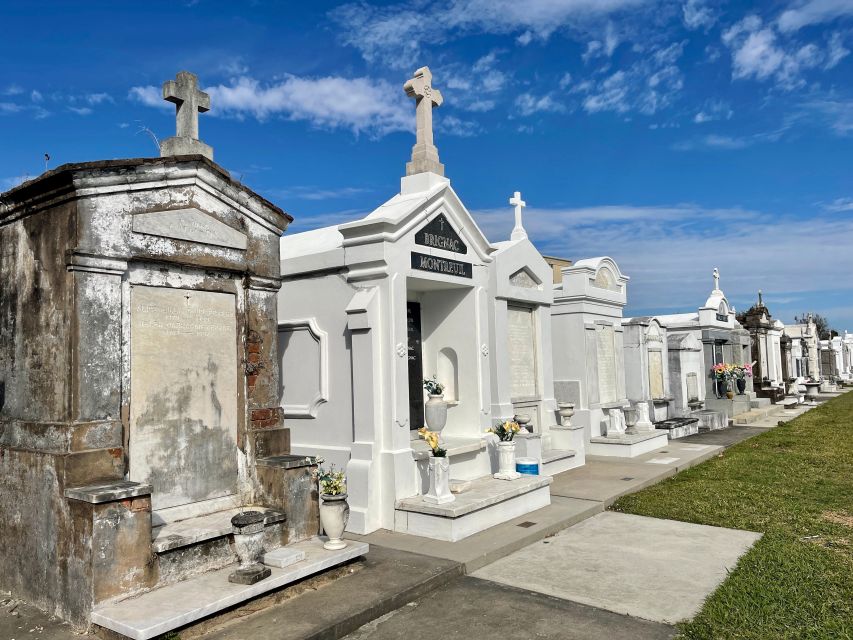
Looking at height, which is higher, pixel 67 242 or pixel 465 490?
pixel 67 242

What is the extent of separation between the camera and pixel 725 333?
20.8 metres

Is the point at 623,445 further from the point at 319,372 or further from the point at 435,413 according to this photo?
the point at 319,372

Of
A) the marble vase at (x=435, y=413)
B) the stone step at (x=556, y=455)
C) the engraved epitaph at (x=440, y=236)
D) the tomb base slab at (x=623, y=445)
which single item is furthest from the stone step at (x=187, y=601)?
the tomb base slab at (x=623, y=445)

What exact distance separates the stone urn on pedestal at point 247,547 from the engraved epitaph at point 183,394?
3.07 feet

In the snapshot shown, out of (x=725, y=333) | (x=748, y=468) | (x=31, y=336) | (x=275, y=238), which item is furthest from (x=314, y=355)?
(x=725, y=333)

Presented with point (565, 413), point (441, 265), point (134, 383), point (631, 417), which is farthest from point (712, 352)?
point (134, 383)

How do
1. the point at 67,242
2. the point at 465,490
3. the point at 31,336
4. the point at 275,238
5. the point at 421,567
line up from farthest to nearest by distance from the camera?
the point at 465,490
the point at 275,238
the point at 421,567
the point at 31,336
the point at 67,242

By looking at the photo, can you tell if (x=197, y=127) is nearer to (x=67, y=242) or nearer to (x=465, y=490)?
(x=67, y=242)

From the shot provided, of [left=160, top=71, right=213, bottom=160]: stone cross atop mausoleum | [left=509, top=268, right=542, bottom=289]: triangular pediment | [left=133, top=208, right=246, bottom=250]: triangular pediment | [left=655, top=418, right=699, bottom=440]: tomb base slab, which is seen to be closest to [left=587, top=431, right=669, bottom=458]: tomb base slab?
[left=655, top=418, right=699, bottom=440]: tomb base slab

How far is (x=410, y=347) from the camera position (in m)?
9.45

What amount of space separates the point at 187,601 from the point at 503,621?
2.31m

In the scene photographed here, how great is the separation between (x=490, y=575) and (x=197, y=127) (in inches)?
208

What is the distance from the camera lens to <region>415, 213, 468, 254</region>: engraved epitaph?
8.19 meters

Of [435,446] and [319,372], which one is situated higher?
[319,372]
